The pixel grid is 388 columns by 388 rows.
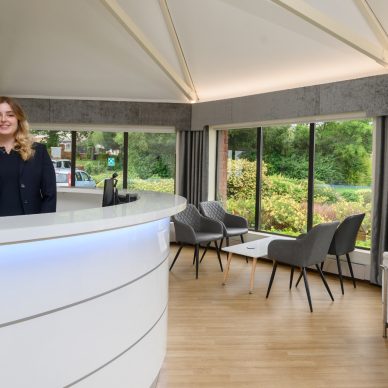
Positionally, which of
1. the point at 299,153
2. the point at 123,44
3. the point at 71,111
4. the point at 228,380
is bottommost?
the point at 228,380

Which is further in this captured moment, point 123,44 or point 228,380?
point 123,44

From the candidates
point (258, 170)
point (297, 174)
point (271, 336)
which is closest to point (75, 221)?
point (271, 336)

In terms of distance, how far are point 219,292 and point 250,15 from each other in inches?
135

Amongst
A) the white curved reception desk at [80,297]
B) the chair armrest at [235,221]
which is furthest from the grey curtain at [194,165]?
the white curved reception desk at [80,297]

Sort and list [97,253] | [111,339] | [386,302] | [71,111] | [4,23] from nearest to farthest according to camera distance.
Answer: [97,253] → [111,339] → [386,302] → [4,23] → [71,111]

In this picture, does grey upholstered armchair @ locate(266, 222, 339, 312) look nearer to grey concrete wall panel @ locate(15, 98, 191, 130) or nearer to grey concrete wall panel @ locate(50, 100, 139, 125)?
grey concrete wall panel @ locate(15, 98, 191, 130)

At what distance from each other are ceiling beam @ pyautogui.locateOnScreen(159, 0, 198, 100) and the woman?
3.92m

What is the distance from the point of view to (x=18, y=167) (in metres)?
2.55

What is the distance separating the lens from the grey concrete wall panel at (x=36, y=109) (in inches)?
315

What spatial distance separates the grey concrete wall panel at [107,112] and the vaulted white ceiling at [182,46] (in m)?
0.14

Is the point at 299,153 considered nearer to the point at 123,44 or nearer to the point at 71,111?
the point at 123,44

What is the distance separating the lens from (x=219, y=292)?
5434 mm

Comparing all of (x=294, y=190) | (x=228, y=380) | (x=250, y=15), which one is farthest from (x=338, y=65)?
(x=228, y=380)

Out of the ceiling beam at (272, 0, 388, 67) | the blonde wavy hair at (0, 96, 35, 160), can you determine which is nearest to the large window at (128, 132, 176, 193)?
the ceiling beam at (272, 0, 388, 67)
